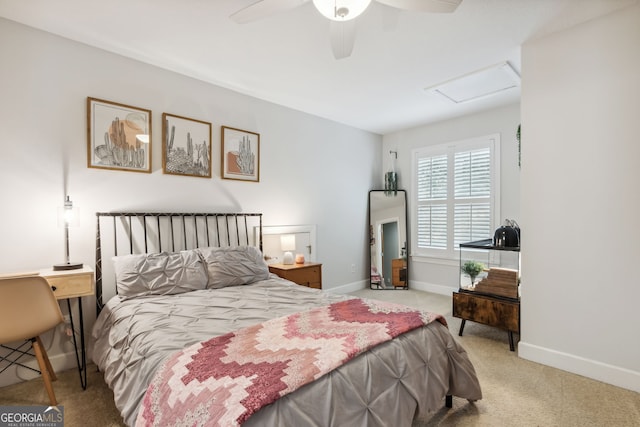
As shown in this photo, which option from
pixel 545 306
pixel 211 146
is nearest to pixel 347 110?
pixel 211 146

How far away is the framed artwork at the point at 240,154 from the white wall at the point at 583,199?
9.26 feet

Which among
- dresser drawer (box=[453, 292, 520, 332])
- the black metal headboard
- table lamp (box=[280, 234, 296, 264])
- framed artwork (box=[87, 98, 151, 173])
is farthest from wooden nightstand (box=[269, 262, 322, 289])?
framed artwork (box=[87, 98, 151, 173])

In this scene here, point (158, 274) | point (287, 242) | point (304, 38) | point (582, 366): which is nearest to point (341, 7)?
point (304, 38)

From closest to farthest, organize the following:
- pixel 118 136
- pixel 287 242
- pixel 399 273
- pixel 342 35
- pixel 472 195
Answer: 1. pixel 342 35
2. pixel 118 136
3. pixel 287 242
4. pixel 472 195
5. pixel 399 273

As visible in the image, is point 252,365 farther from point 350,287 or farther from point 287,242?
point 350,287

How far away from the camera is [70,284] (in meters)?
2.31

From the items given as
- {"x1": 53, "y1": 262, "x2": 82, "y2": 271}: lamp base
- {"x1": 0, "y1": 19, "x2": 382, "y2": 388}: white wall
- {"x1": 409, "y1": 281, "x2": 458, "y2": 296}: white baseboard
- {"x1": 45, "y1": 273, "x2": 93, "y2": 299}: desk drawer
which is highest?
{"x1": 0, "y1": 19, "x2": 382, "y2": 388}: white wall

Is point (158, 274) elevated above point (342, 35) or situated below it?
below

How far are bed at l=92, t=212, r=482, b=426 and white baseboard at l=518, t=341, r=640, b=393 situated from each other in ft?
3.61

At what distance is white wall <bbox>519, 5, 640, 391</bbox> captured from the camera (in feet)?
7.63

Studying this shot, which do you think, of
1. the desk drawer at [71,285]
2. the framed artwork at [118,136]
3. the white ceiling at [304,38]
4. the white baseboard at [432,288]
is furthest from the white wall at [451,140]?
the desk drawer at [71,285]

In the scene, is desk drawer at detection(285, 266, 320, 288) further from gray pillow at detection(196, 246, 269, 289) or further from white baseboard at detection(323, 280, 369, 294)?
white baseboard at detection(323, 280, 369, 294)

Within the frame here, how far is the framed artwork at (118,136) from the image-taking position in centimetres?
277

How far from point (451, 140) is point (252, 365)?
179 inches
